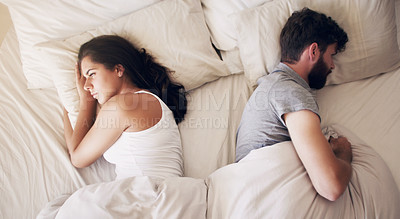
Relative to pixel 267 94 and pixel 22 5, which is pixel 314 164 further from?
pixel 22 5

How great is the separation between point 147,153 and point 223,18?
2.39 ft

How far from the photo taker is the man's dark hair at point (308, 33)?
0.99 meters

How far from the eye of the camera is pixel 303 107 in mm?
805

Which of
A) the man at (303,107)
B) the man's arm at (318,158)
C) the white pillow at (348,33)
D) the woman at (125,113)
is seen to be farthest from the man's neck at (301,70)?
the woman at (125,113)

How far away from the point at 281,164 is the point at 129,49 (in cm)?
76

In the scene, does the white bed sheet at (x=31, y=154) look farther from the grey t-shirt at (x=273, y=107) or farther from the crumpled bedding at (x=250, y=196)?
the grey t-shirt at (x=273, y=107)

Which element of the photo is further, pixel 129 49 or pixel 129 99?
pixel 129 49

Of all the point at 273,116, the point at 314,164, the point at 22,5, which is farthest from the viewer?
Answer: the point at 22,5

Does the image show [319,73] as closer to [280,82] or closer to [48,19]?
[280,82]

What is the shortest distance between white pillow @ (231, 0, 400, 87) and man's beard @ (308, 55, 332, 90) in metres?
0.12

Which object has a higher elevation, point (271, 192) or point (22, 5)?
point (22, 5)

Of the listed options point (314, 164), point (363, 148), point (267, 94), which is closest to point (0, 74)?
point (267, 94)

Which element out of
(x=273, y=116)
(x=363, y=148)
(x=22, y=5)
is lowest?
(x=363, y=148)

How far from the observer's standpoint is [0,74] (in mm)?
1240
